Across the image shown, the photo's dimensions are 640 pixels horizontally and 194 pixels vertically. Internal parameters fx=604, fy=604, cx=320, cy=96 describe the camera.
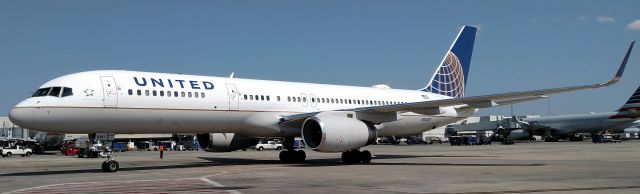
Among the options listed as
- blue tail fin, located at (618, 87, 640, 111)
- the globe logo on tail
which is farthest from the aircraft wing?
blue tail fin, located at (618, 87, 640, 111)

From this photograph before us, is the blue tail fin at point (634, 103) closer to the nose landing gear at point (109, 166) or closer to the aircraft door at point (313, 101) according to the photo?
the aircraft door at point (313, 101)

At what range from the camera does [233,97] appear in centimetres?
2250

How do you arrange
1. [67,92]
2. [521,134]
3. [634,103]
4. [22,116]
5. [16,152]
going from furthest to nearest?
[521,134] → [634,103] → [16,152] → [67,92] → [22,116]

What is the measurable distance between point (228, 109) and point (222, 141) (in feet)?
12.3

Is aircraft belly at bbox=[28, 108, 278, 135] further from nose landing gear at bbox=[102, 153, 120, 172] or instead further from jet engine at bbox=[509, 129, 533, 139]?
jet engine at bbox=[509, 129, 533, 139]

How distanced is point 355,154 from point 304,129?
9.84 ft

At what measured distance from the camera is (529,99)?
80.7 feet

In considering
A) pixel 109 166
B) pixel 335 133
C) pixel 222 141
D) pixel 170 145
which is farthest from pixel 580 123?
pixel 109 166

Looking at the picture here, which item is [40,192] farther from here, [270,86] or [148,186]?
[270,86]

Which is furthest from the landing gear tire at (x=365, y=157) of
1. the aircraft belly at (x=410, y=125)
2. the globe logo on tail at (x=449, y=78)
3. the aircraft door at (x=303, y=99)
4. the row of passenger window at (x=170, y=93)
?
the globe logo on tail at (x=449, y=78)

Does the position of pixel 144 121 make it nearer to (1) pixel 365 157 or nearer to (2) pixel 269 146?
(1) pixel 365 157

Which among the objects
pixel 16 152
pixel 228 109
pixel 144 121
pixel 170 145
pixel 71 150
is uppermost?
pixel 228 109

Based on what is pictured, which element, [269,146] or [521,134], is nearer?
[269,146]

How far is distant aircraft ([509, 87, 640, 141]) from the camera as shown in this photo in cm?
6894
